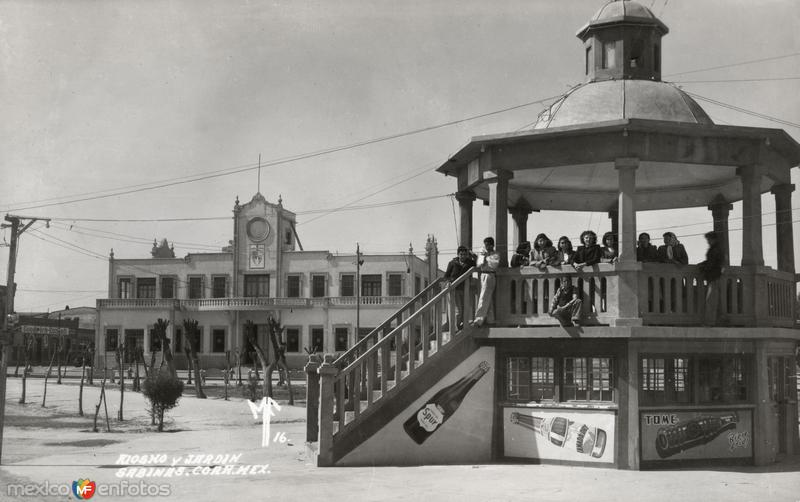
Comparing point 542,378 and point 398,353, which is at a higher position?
point 398,353

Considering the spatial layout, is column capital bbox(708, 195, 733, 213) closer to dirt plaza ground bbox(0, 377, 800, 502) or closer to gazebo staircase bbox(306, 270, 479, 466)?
dirt plaza ground bbox(0, 377, 800, 502)

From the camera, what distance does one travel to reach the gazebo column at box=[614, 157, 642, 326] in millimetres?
13477

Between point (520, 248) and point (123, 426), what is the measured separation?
51.5ft

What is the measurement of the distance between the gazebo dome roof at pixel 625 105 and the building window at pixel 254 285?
5626 cm

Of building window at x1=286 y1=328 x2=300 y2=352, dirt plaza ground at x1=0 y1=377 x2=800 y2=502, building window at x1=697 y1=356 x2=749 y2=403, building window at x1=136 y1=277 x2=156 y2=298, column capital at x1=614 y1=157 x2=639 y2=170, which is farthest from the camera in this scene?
building window at x1=136 y1=277 x2=156 y2=298

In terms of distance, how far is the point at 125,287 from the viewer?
72.9m

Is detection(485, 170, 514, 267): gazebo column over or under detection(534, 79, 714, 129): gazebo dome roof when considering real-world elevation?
under

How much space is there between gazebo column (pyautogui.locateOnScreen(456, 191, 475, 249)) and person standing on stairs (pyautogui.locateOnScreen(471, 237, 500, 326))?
8.15 ft

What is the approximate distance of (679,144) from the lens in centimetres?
1411

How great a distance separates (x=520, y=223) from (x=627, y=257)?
6064mm

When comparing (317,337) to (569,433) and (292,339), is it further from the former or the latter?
(569,433)

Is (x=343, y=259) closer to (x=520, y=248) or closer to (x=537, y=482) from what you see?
(x=520, y=248)

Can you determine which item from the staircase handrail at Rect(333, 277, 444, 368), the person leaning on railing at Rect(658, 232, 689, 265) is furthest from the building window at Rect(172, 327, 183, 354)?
the person leaning on railing at Rect(658, 232, 689, 265)

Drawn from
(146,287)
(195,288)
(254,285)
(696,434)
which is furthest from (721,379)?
(146,287)
